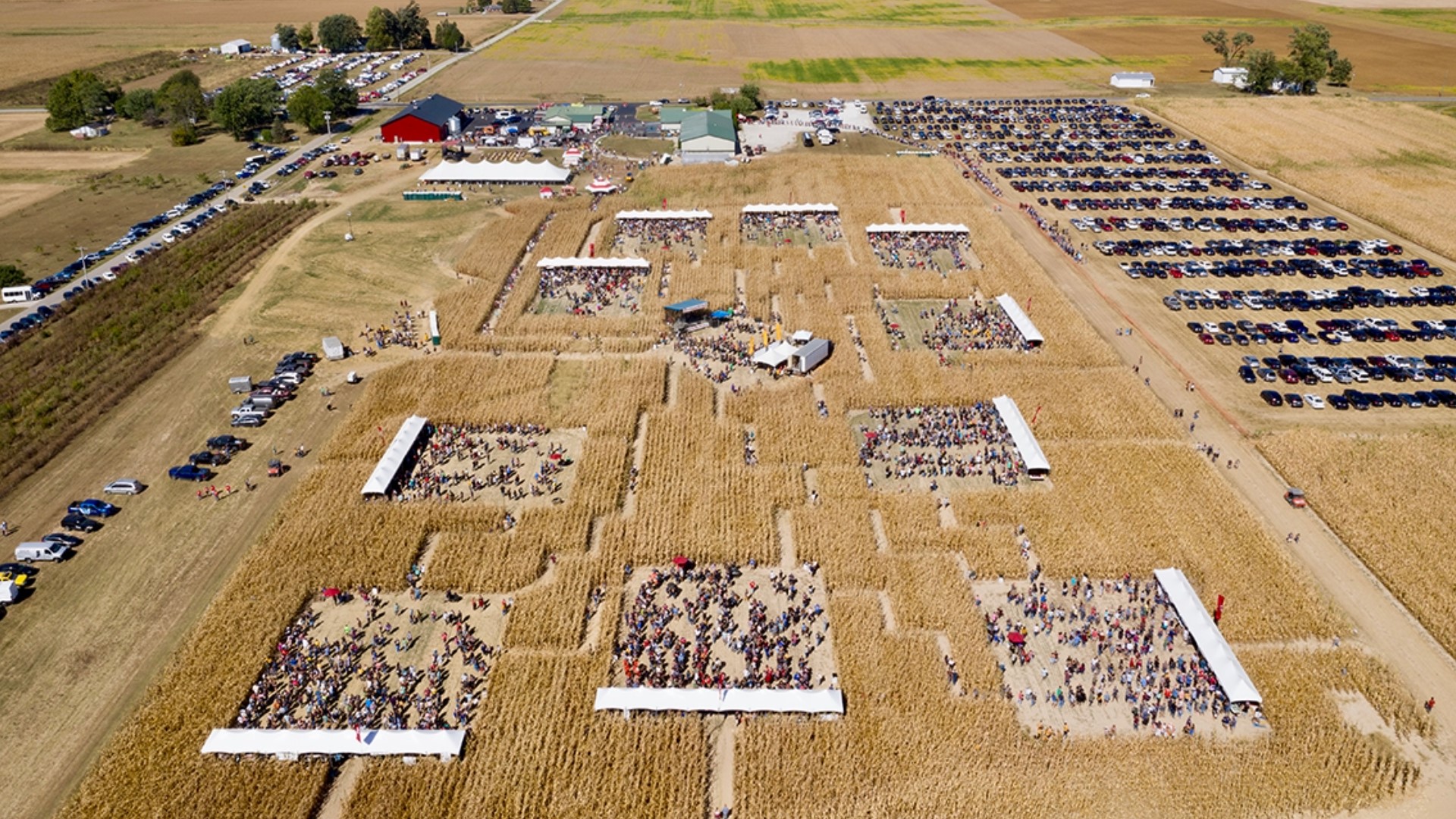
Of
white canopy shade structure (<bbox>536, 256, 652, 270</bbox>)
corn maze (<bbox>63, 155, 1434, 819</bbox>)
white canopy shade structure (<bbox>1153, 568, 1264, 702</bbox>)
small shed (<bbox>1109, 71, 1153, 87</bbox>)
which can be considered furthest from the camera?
small shed (<bbox>1109, 71, 1153, 87</bbox>)

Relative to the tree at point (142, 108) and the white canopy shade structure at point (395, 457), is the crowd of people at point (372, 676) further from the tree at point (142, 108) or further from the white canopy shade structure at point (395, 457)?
the tree at point (142, 108)

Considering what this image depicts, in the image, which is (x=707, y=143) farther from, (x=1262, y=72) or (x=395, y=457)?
(x=1262, y=72)

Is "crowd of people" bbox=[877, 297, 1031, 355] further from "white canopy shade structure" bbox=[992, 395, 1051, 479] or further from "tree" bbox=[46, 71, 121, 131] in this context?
"tree" bbox=[46, 71, 121, 131]

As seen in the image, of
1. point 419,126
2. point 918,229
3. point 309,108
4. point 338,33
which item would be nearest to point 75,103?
point 309,108

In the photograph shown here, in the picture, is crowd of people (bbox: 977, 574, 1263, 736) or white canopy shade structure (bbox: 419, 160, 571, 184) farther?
white canopy shade structure (bbox: 419, 160, 571, 184)

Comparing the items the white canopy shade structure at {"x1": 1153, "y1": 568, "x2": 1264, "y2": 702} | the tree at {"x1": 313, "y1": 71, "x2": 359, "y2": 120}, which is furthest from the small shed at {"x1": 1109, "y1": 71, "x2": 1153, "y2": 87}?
the white canopy shade structure at {"x1": 1153, "y1": 568, "x2": 1264, "y2": 702}

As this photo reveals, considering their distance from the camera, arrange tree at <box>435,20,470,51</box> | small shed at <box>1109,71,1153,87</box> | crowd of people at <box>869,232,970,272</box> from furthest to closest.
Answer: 1. tree at <box>435,20,470,51</box>
2. small shed at <box>1109,71,1153,87</box>
3. crowd of people at <box>869,232,970,272</box>

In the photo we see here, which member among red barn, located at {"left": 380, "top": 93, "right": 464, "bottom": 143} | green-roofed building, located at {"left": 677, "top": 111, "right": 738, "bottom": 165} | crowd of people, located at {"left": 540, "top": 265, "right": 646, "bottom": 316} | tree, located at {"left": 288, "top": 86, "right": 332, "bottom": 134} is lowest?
crowd of people, located at {"left": 540, "top": 265, "right": 646, "bottom": 316}

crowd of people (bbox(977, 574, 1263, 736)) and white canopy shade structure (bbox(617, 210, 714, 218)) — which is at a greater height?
white canopy shade structure (bbox(617, 210, 714, 218))
